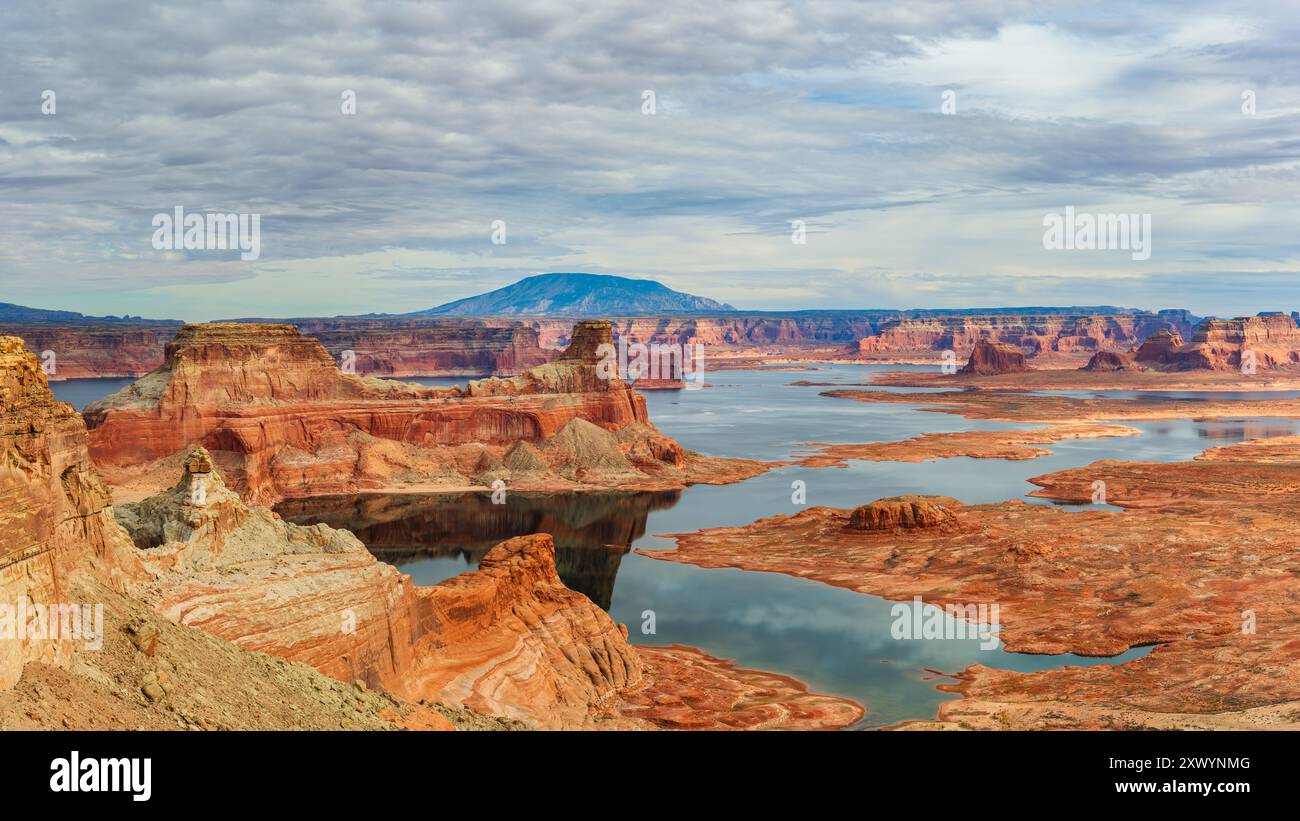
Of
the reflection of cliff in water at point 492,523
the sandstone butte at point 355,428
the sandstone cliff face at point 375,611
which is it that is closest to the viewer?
the sandstone cliff face at point 375,611

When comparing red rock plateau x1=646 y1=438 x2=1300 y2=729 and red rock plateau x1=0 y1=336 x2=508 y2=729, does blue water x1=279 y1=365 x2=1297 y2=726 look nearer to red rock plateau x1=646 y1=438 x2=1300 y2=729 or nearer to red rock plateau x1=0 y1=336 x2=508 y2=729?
red rock plateau x1=646 y1=438 x2=1300 y2=729

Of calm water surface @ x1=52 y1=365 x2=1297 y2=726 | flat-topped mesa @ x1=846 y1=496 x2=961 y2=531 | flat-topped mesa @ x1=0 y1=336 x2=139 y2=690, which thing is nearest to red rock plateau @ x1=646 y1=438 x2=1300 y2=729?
flat-topped mesa @ x1=846 y1=496 x2=961 y2=531

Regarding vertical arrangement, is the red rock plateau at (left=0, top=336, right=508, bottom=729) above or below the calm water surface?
above

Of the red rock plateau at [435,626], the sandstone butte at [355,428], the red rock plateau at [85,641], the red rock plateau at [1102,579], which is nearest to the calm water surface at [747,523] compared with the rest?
the red rock plateau at [1102,579]

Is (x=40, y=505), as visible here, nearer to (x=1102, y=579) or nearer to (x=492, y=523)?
(x=1102, y=579)

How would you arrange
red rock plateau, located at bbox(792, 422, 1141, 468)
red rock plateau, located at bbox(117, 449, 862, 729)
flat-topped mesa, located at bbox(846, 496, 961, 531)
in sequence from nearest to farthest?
1. red rock plateau, located at bbox(117, 449, 862, 729)
2. flat-topped mesa, located at bbox(846, 496, 961, 531)
3. red rock plateau, located at bbox(792, 422, 1141, 468)

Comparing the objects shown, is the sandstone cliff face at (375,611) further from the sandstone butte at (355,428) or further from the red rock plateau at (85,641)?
the sandstone butte at (355,428)
